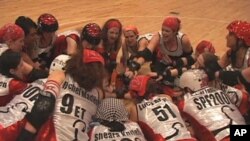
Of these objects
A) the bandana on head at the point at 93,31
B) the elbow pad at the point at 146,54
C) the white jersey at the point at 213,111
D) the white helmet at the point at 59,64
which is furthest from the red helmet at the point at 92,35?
the white jersey at the point at 213,111

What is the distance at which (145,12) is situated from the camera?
884 cm

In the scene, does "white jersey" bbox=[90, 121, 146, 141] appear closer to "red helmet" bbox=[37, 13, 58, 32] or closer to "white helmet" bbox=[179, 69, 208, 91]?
"white helmet" bbox=[179, 69, 208, 91]

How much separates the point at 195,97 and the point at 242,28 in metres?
1.31

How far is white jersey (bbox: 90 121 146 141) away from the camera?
9.82ft

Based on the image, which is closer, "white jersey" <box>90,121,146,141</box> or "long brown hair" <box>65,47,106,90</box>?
"white jersey" <box>90,121,146,141</box>

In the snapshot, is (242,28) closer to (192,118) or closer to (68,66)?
(192,118)

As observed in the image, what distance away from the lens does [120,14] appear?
862 cm

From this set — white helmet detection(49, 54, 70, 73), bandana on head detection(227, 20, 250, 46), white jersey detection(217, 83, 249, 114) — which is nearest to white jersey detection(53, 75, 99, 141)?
white helmet detection(49, 54, 70, 73)

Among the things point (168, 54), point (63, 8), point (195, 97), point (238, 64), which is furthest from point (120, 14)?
→ point (195, 97)

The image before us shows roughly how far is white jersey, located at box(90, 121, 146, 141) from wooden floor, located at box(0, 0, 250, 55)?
4.04 meters

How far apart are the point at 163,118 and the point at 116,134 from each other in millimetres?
495

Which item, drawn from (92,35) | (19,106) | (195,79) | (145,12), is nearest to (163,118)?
(195,79)

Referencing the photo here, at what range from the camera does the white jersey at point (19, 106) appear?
320 centimetres

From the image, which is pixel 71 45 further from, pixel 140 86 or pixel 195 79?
pixel 195 79
